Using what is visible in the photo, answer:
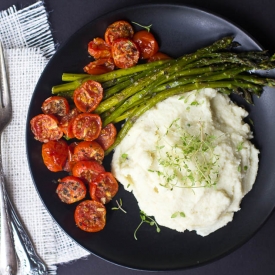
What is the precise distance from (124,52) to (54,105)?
89 centimetres

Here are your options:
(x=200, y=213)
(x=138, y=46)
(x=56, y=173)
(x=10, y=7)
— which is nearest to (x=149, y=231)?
(x=200, y=213)

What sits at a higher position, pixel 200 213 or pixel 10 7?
pixel 10 7

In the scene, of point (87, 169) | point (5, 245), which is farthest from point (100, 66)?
point (5, 245)

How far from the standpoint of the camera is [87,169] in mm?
4395

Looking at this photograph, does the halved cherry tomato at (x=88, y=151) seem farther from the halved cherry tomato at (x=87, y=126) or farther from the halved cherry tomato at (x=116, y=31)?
the halved cherry tomato at (x=116, y=31)

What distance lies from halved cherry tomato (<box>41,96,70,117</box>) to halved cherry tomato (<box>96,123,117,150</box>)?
1.45 ft

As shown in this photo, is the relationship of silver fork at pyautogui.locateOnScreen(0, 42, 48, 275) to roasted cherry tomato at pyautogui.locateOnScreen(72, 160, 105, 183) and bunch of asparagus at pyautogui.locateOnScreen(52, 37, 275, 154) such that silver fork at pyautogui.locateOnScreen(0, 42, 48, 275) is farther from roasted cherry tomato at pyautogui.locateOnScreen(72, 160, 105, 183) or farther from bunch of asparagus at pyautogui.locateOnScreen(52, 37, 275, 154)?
roasted cherry tomato at pyautogui.locateOnScreen(72, 160, 105, 183)

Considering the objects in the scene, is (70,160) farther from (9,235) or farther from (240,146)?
(240,146)

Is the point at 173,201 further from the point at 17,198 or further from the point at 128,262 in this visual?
Result: the point at 17,198

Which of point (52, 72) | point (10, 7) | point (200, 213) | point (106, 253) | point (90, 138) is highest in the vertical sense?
point (10, 7)

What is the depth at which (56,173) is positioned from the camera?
457 cm

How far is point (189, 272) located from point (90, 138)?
1.95m

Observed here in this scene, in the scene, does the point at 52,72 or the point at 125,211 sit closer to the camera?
the point at 52,72

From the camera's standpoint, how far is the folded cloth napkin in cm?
476
